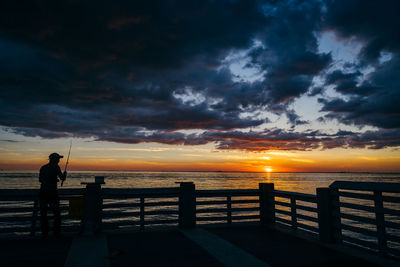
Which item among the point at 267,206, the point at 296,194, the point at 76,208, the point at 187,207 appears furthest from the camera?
the point at 267,206

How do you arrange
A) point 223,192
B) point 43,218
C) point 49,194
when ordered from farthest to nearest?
point 223,192
point 49,194
point 43,218

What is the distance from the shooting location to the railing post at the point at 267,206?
1029 cm

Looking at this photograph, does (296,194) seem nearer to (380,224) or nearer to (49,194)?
(380,224)

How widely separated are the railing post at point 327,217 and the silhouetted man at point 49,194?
24.1 feet

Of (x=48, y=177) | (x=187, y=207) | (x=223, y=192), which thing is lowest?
(x=187, y=207)

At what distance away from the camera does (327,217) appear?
301 inches

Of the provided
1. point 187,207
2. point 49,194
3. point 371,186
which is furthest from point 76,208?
point 371,186

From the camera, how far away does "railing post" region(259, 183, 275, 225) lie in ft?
33.8

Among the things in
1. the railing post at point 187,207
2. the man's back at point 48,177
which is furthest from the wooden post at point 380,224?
the man's back at point 48,177

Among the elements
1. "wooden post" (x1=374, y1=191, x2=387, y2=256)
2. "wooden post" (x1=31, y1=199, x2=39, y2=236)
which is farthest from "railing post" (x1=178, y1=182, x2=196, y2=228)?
"wooden post" (x1=374, y1=191, x2=387, y2=256)

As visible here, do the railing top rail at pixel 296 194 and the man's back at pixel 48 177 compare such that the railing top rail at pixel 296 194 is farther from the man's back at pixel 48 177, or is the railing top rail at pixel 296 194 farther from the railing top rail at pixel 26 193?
the man's back at pixel 48 177

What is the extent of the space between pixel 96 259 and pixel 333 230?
5992 millimetres

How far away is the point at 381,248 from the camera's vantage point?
6164 mm

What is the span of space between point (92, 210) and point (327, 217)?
6.84m
